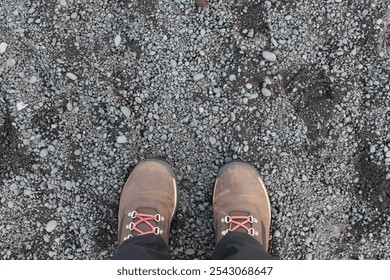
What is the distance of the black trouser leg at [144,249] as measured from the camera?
300 cm

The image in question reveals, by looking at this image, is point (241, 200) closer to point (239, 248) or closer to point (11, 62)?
point (239, 248)

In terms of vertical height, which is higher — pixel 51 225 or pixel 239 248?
pixel 51 225

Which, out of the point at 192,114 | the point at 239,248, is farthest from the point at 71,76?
the point at 239,248

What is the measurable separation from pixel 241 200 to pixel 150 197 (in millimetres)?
666

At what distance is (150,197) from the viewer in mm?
3471

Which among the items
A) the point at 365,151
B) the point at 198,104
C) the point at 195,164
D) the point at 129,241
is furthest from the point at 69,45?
the point at 365,151

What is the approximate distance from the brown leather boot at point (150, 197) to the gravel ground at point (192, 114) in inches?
3.5

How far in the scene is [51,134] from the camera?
3475mm

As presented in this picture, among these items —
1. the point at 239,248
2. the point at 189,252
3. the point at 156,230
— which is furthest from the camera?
the point at 189,252

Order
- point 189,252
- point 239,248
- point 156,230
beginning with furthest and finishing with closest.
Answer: point 189,252
point 156,230
point 239,248

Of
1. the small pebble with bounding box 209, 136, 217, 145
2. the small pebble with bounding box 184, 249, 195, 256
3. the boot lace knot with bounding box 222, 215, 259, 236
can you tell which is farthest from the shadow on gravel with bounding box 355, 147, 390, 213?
the small pebble with bounding box 184, 249, 195, 256

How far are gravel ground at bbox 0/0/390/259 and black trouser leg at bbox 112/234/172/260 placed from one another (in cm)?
27

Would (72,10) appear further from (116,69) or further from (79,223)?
(79,223)

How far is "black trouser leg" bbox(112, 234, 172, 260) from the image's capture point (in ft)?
9.84
